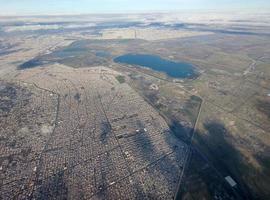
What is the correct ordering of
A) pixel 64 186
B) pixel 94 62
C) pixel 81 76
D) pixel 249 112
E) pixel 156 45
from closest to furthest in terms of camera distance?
pixel 64 186 < pixel 249 112 < pixel 81 76 < pixel 94 62 < pixel 156 45

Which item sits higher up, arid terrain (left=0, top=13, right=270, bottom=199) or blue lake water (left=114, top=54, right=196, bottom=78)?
arid terrain (left=0, top=13, right=270, bottom=199)

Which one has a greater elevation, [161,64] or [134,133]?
[134,133]

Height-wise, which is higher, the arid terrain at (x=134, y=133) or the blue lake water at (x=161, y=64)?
the arid terrain at (x=134, y=133)

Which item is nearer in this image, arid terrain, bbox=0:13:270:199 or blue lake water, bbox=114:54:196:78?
arid terrain, bbox=0:13:270:199

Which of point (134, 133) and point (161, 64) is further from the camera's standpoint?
point (161, 64)

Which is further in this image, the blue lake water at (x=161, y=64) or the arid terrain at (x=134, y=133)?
the blue lake water at (x=161, y=64)

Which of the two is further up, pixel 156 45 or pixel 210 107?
pixel 210 107

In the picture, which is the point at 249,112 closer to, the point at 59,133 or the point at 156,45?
the point at 59,133

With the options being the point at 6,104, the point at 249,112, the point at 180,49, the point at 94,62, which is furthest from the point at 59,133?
the point at 180,49
